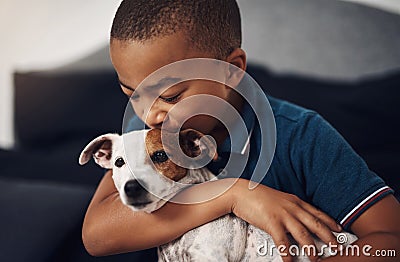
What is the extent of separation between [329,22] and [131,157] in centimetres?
74

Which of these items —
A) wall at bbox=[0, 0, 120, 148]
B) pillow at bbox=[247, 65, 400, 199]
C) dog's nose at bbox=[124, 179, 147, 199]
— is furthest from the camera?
wall at bbox=[0, 0, 120, 148]

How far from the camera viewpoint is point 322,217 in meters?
0.45

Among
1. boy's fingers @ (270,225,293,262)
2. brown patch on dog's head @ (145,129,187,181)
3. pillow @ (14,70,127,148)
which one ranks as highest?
brown patch on dog's head @ (145,129,187,181)

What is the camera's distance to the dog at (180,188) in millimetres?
406

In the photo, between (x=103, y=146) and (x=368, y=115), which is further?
(x=368, y=115)

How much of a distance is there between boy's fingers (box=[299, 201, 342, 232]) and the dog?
1cm

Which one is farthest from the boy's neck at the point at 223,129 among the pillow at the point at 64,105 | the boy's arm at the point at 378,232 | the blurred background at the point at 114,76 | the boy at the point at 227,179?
the pillow at the point at 64,105

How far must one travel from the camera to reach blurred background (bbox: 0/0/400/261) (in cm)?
95

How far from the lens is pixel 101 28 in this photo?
1010 millimetres

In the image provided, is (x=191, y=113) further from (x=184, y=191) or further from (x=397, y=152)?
(x=397, y=152)

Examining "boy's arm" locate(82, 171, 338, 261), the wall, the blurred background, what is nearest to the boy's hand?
"boy's arm" locate(82, 171, 338, 261)

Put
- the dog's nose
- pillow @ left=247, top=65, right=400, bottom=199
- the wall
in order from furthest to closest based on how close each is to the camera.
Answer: the wall
pillow @ left=247, top=65, right=400, bottom=199
the dog's nose

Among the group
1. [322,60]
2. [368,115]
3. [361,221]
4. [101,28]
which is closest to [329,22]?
[322,60]

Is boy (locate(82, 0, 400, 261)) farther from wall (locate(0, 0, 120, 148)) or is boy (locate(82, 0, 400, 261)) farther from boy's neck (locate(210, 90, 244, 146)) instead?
wall (locate(0, 0, 120, 148))
